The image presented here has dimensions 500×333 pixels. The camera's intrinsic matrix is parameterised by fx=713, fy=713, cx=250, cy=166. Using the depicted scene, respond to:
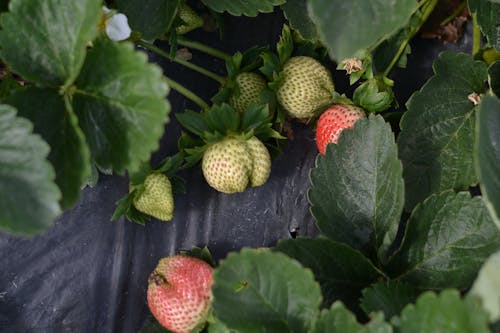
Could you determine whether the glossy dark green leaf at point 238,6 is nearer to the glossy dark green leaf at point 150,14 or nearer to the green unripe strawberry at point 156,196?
the glossy dark green leaf at point 150,14

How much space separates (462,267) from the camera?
2.92 feet

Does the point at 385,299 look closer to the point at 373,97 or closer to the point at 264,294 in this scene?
the point at 264,294

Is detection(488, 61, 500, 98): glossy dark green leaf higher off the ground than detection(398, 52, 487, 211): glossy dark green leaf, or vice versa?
detection(488, 61, 500, 98): glossy dark green leaf

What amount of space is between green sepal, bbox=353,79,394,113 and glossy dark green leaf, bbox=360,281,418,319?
304 millimetres

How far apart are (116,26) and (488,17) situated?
0.53 metres

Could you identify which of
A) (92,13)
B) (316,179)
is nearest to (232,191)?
(316,179)

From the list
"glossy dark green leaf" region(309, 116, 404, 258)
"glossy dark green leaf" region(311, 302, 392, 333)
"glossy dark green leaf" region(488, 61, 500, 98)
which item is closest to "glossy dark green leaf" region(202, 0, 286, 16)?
"glossy dark green leaf" region(309, 116, 404, 258)

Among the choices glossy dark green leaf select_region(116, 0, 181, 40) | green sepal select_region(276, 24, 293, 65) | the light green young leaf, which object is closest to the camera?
the light green young leaf

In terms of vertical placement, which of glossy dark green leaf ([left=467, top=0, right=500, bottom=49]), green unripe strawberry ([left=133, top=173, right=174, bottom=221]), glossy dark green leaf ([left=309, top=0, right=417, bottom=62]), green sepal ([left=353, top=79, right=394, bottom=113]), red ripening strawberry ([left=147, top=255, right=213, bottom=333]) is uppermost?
glossy dark green leaf ([left=309, top=0, right=417, bottom=62])

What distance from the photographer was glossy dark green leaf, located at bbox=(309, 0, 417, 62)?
0.73 metres

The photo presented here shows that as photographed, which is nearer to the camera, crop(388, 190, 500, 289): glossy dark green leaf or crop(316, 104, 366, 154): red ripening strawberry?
crop(388, 190, 500, 289): glossy dark green leaf

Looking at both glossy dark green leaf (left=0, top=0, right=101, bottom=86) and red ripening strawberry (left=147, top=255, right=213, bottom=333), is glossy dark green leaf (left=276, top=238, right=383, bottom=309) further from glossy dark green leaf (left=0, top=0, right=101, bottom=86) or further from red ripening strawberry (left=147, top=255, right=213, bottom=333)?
glossy dark green leaf (left=0, top=0, right=101, bottom=86)

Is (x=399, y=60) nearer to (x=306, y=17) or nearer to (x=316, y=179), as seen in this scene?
(x=306, y=17)

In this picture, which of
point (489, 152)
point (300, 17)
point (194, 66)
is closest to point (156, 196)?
point (194, 66)
